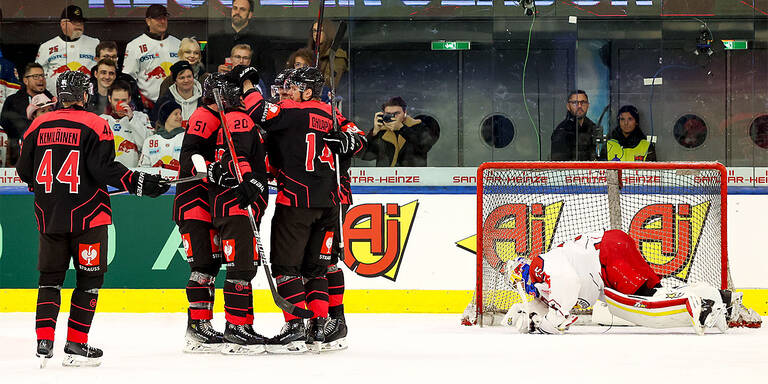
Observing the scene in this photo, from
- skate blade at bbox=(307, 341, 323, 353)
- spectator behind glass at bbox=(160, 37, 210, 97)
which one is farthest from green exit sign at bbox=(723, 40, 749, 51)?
skate blade at bbox=(307, 341, 323, 353)

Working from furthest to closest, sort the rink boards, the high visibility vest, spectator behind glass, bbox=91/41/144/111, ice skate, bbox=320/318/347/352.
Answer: spectator behind glass, bbox=91/41/144/111 → the high visibility vest → the rink boards → ice skate, bbox=320/318/347/352

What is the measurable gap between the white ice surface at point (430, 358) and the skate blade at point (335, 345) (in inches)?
1.9

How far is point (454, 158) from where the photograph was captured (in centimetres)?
650

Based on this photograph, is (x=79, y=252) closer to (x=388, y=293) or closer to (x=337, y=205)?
(x=337, y=205)

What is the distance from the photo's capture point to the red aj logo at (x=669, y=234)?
235 inches

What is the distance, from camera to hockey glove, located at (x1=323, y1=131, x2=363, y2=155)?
4516 mm

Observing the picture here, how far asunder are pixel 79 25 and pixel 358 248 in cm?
236

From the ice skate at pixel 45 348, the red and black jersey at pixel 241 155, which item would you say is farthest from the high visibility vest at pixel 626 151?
the ice skate at pixel 45 348

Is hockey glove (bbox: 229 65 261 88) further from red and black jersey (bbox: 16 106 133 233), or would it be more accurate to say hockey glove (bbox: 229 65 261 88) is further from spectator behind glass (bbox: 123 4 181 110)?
spectator behind glass (bbox: 123 4 181 110)

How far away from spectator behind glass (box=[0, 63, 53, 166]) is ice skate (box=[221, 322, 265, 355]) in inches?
112

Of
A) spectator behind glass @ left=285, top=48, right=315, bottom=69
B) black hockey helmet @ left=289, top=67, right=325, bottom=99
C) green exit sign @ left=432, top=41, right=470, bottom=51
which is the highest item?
green exit sign @ left=432, top=41, right=470, bottom=51

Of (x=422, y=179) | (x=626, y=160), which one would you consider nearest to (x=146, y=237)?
(x=422, y=179)

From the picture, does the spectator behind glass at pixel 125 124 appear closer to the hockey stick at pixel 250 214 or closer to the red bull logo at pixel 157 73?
the red bull logo at pixel 157 73

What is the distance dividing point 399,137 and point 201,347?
249 centimetres
